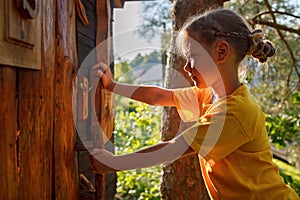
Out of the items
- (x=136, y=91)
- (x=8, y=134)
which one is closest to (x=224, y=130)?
(x=136, y=91)

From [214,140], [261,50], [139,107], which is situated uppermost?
[261,50]

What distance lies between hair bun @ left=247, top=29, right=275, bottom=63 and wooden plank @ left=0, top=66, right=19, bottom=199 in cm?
98

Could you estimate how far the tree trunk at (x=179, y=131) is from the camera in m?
2.74

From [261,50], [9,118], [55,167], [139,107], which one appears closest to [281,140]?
[139,107]

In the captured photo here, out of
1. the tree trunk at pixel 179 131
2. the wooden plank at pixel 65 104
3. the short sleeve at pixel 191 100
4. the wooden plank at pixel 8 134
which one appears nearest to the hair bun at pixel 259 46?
the short sleeve at pixel 191 100

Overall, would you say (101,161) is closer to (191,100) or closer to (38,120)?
(38,120)

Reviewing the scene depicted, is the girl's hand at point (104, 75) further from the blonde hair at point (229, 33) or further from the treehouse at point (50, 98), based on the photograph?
Result: the blonde hair at point (229, 33)

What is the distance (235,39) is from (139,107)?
384 centimetres

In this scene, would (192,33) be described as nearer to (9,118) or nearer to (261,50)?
(261,50)

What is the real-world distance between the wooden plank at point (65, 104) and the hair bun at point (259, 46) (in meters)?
0.75

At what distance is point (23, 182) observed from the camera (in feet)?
3.63

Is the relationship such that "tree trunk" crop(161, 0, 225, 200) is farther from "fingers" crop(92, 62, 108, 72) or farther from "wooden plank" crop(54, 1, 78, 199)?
"wooden plank" crop(54, 1, 78, 199)

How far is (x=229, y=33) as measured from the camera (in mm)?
1534

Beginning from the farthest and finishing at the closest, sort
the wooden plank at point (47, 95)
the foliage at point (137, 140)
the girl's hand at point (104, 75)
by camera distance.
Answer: the foliage at point (137, 140) → the girl's hand at point (104, 75) → the wooden plank at point (47, 95)
